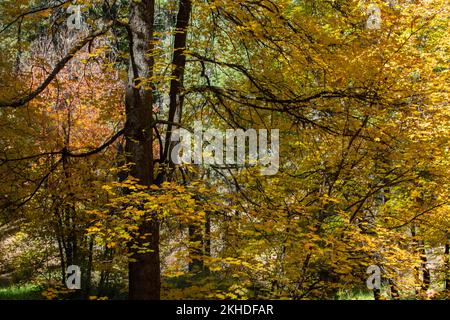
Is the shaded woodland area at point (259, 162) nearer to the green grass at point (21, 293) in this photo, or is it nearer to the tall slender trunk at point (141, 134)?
the tall slender trunk at point (141, 134)

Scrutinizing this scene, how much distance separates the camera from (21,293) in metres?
10.6

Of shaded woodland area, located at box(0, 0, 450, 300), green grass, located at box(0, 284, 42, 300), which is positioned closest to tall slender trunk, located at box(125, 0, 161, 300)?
shaded woodland area, located at box(0, 0, 450, 300)

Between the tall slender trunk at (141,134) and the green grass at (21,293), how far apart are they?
5.25m

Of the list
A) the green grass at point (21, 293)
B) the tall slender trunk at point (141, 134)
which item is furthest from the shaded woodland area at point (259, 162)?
the green grass at point (21, 293)

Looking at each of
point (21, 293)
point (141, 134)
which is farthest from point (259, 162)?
point (21, 293)

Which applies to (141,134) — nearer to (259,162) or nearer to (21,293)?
(259,162)

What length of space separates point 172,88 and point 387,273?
446 cm

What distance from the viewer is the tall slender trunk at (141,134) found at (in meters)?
6.00

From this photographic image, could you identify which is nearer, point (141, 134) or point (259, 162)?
point (141, 134)

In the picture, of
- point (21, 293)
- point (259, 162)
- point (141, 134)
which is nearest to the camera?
point (141, 134)

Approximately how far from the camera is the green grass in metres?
10.2

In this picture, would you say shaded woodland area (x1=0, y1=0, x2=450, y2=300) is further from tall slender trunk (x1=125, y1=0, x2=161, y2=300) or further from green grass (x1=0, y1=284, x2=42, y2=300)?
green grass (x1=0, y1=284, x2=42, y2=300)

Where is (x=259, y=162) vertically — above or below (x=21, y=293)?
above

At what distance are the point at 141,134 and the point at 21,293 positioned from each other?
22.2 ft
